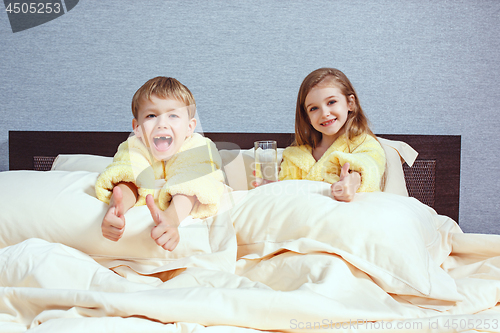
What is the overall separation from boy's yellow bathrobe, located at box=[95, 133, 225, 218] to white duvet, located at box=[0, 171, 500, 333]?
5cm

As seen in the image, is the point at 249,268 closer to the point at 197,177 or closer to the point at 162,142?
the point at 197,177

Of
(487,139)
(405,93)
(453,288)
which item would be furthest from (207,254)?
(487,139)

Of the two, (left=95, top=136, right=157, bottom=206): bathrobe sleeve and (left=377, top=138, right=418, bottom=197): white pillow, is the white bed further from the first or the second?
(left=377, top=138, right=418, bottom=197): white pillow

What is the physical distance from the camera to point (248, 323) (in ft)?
1.60

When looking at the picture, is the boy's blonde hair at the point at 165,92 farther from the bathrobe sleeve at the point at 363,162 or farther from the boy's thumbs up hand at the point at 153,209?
the bathrobe sleeve at the point at 363,162

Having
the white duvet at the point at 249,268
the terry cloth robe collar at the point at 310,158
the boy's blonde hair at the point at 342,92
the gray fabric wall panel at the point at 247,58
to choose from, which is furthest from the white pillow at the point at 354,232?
the gray fabric wall panel at the point at 247,58

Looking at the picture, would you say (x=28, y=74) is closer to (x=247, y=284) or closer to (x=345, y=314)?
(x=247, y=284)

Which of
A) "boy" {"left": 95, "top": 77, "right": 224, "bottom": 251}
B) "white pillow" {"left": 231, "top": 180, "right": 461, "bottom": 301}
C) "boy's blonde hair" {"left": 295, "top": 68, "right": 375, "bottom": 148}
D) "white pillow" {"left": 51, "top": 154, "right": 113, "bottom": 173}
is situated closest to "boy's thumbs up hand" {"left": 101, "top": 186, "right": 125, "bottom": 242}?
"boy" {"left": 95, "top": 77, "right": 224, "bottom": 251}

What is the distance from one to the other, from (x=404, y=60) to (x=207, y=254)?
1.48 metres

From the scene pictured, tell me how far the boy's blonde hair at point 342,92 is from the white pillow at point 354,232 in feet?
1.28

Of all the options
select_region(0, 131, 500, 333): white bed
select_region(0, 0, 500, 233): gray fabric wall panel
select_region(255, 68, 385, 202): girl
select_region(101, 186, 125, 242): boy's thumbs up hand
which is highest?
select_region(0, 0, 500, 233): gray fabric wall panel

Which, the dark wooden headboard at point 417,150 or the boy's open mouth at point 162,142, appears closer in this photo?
the boy's open mouth at point 162,142

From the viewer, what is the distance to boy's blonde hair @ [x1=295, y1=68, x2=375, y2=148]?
1186mm

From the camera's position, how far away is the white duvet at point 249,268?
0.49m
